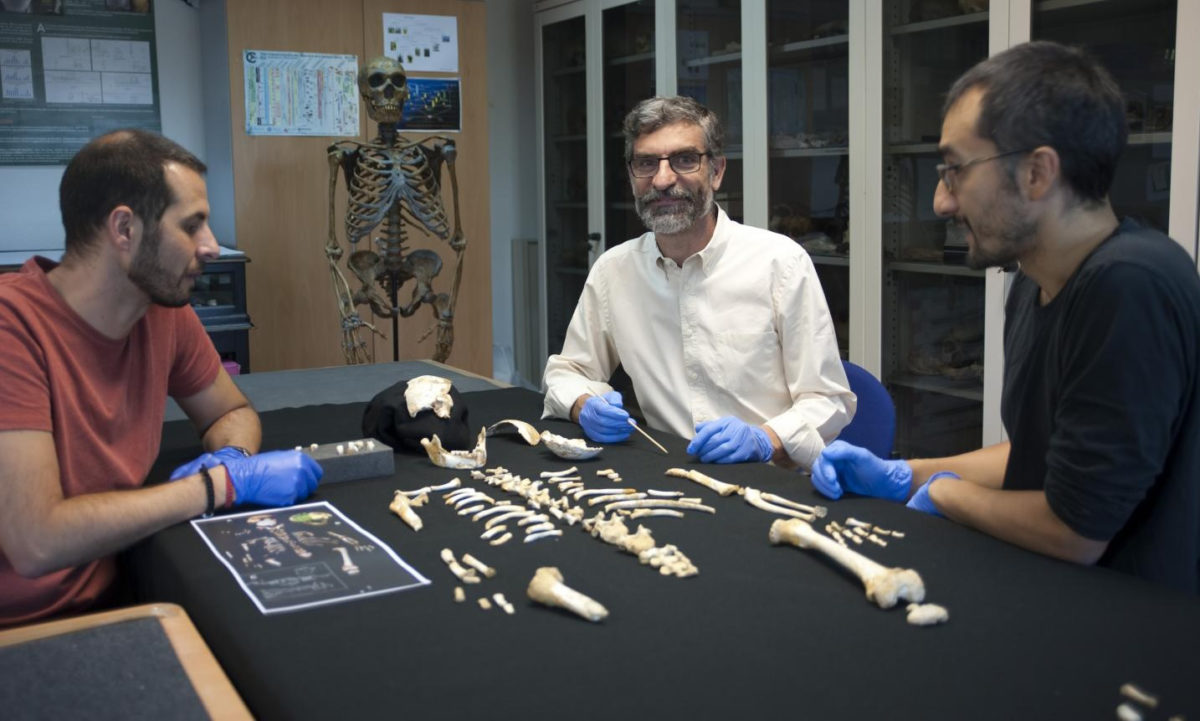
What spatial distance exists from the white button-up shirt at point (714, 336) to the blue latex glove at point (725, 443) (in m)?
0.37

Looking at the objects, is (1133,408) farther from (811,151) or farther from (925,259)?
(811,151)

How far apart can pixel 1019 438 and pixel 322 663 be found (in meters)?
1.13

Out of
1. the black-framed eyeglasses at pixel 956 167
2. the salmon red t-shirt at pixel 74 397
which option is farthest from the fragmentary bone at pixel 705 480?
the salmon red t-shirt at pixel 74 397

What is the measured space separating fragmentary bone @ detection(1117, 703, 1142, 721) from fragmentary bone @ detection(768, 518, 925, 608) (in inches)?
11.7

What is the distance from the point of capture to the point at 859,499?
1.79 m

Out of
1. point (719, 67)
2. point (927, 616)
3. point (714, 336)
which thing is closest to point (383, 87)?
point (719, 67)

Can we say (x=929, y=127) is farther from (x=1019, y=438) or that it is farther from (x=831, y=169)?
(x=1019, y=438)

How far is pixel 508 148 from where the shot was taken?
6.30 m

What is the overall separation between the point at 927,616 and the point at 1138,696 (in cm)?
25

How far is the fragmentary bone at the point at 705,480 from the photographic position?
72.2 inches

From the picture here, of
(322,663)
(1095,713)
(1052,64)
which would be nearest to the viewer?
(1095,713)

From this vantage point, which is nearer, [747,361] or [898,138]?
[747,361]

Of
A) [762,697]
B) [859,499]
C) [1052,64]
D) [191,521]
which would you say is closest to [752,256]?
[859,499]

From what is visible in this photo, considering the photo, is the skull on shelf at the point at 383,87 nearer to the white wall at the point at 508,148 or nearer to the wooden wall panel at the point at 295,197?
the wooden wall panel at the point at 295,197
